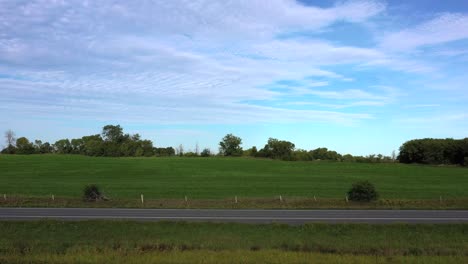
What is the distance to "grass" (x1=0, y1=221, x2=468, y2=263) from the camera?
966 centimetres

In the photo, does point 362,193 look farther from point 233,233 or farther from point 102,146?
point 102,146

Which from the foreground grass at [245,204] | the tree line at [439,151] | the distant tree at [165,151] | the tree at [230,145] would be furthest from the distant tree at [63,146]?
the foreground grass at [245,204]

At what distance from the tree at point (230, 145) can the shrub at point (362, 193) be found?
138134 millimetres

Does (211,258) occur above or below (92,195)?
above

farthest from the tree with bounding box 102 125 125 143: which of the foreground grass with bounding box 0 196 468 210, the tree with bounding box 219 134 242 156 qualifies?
the foreground grass with bounding box 0 196 468 210

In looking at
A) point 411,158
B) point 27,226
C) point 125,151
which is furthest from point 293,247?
point 125,151

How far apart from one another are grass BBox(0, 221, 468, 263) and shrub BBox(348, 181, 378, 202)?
13.8m

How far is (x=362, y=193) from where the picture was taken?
3406cm

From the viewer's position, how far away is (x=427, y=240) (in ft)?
52.2

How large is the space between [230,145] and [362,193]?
459ft

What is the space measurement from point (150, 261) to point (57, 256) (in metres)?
2.20

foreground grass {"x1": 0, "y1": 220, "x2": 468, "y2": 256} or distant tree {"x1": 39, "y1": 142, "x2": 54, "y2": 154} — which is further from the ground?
distant tree {"x1": 39, "y1": 142, "x2": 54, "y2": 154}

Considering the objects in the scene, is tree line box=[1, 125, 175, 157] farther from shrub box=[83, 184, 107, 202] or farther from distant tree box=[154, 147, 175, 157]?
shrub box=[83, 184, 107, 202]

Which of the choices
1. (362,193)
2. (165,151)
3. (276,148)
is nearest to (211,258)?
(362,193)
